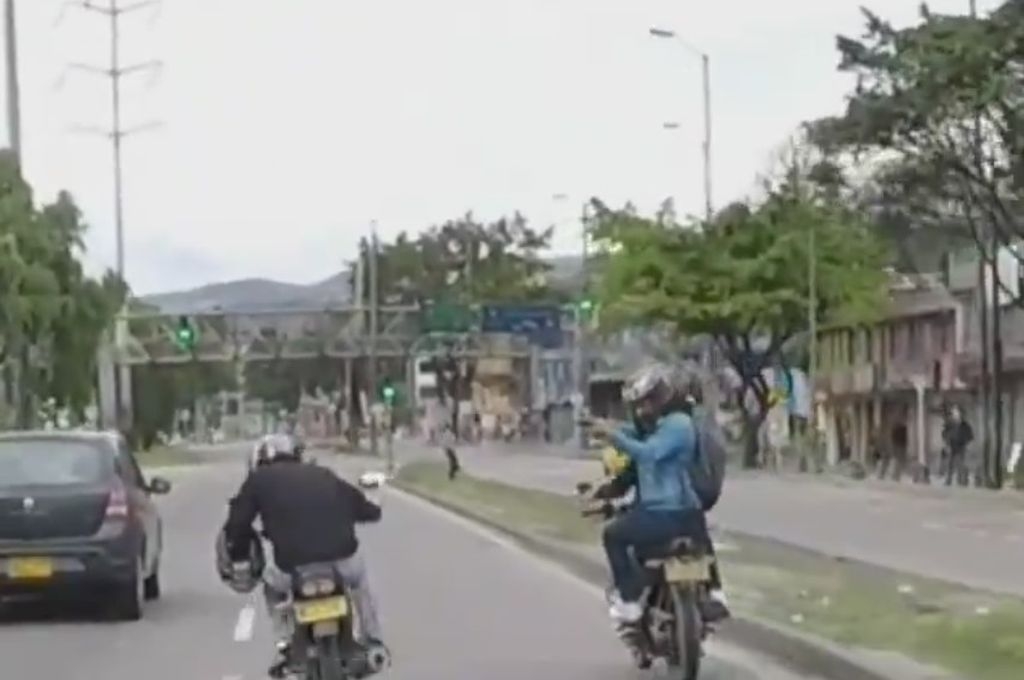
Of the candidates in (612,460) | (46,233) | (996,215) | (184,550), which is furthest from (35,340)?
(612,460)

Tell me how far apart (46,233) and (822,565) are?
110ft

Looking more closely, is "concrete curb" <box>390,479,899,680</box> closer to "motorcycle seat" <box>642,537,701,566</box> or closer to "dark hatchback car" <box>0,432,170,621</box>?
"motorcycle seat" <box>642,537,701,566</box>

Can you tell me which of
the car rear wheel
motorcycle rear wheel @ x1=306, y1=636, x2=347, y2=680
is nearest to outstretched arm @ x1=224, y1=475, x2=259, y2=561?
motorcycle rear wheel @ x1=306, y1=636, x2=347, y2=680

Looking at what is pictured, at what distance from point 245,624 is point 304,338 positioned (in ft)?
312

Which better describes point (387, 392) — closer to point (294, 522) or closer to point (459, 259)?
point (459, 259)

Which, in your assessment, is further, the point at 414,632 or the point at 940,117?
the point at 940,117

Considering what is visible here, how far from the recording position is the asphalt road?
1698cm

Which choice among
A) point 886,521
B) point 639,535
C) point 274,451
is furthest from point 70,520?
point 886,521

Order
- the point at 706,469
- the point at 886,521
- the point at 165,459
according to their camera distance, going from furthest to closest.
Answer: the point at 165,459 → the point at 886,521 → the point at 706,469

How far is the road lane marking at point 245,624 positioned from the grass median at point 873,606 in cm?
365

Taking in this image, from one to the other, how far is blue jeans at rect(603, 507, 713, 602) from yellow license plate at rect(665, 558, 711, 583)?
137mm

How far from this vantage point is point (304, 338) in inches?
4550

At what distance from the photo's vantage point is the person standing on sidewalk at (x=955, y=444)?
55031mm

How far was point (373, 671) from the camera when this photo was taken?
13.1 m
